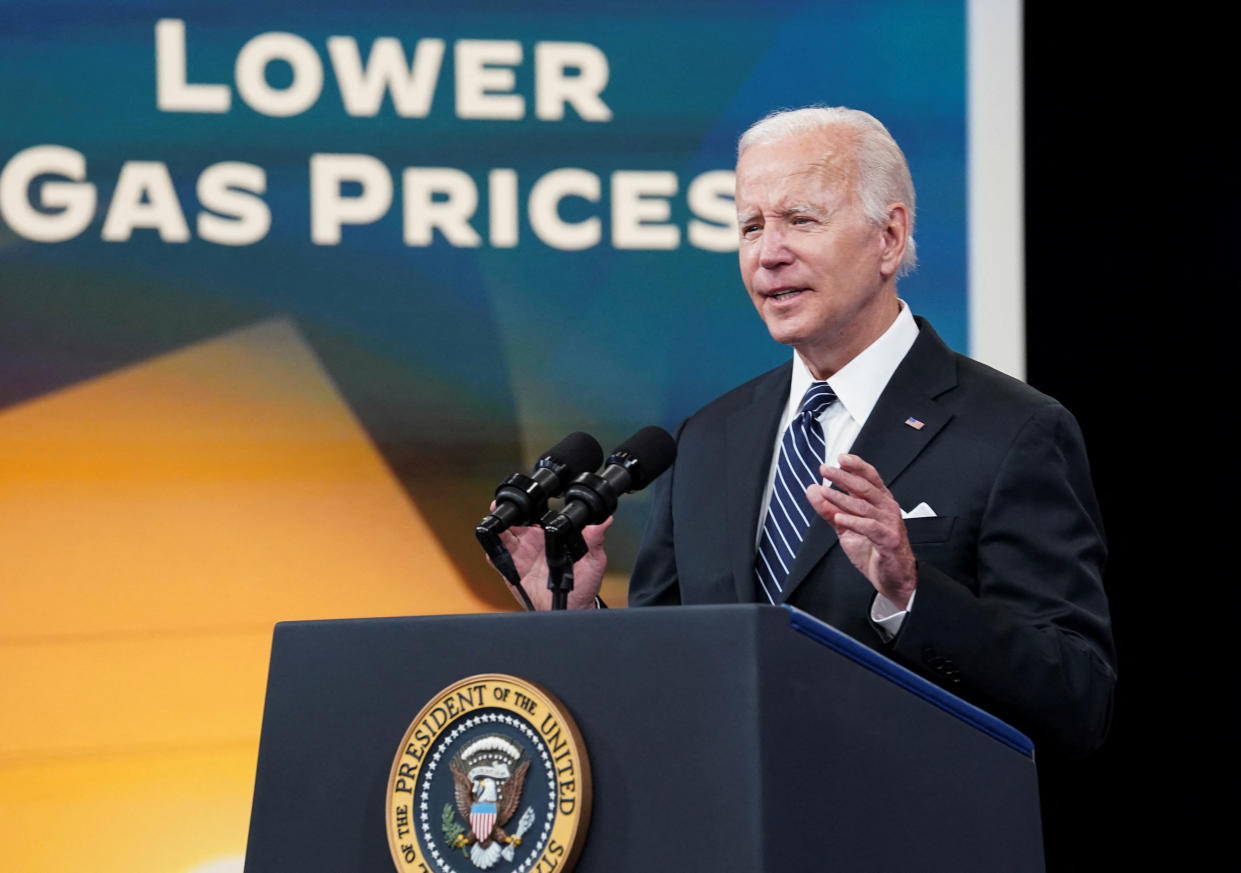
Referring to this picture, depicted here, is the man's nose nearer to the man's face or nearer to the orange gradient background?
the man's face

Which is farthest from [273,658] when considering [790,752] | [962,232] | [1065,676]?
[962,232]

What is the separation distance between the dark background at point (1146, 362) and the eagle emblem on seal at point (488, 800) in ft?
8.73

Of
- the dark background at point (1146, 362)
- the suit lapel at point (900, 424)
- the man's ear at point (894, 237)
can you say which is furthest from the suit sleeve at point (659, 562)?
the dark background at point (1146, 362)

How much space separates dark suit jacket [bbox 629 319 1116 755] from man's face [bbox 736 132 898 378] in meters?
0.14

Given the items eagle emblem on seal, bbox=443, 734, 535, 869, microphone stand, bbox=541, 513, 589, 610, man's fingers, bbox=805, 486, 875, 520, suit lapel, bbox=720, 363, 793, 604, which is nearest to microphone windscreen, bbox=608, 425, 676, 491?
microphone stand, bbox=541, 513, 589, 610

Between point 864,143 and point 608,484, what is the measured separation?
858 millimetres

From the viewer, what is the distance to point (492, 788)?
1.35m

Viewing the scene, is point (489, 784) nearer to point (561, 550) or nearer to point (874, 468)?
point (561, 550)

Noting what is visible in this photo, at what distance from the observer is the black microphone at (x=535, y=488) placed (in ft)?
5.82

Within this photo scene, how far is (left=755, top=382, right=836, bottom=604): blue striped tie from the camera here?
2258 millimetres

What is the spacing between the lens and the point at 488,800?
1.35m

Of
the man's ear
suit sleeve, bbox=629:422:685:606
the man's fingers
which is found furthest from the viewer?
suit sleeve, bbox=629:422:685:606

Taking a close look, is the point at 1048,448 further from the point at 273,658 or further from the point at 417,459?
the point at 417,459

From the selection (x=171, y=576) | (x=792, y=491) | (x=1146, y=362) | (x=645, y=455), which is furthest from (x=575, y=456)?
(x=1146, y=362)
